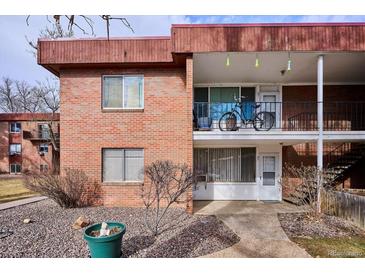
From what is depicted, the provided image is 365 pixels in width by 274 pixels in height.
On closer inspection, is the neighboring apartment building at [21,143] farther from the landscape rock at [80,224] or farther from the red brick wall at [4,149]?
the landscape rock at [80,224]

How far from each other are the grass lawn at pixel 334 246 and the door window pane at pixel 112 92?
726cm

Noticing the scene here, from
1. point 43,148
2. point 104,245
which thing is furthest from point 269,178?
point 43,148

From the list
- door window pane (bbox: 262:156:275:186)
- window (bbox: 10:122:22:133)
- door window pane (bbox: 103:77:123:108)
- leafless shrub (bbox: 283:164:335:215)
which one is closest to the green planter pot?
door window pane (bbox: 103:77:123:108)

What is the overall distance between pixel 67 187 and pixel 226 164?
20.8 feet

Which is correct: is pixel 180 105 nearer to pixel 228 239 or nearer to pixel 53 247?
pixel 228 239

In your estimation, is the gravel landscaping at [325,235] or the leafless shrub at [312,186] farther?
the leafless shrub at [312,186]

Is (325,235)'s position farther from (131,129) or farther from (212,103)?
(131,129)

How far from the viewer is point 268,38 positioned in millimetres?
7723

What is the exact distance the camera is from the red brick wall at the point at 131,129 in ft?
29.7

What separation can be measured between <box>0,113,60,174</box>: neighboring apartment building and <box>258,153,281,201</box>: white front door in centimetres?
2253

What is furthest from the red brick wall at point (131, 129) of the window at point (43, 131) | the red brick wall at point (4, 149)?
the red brick wall at point (4, 149)

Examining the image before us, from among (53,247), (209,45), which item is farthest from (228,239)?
(209,45)

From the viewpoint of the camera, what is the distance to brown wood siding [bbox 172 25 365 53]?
767cm
